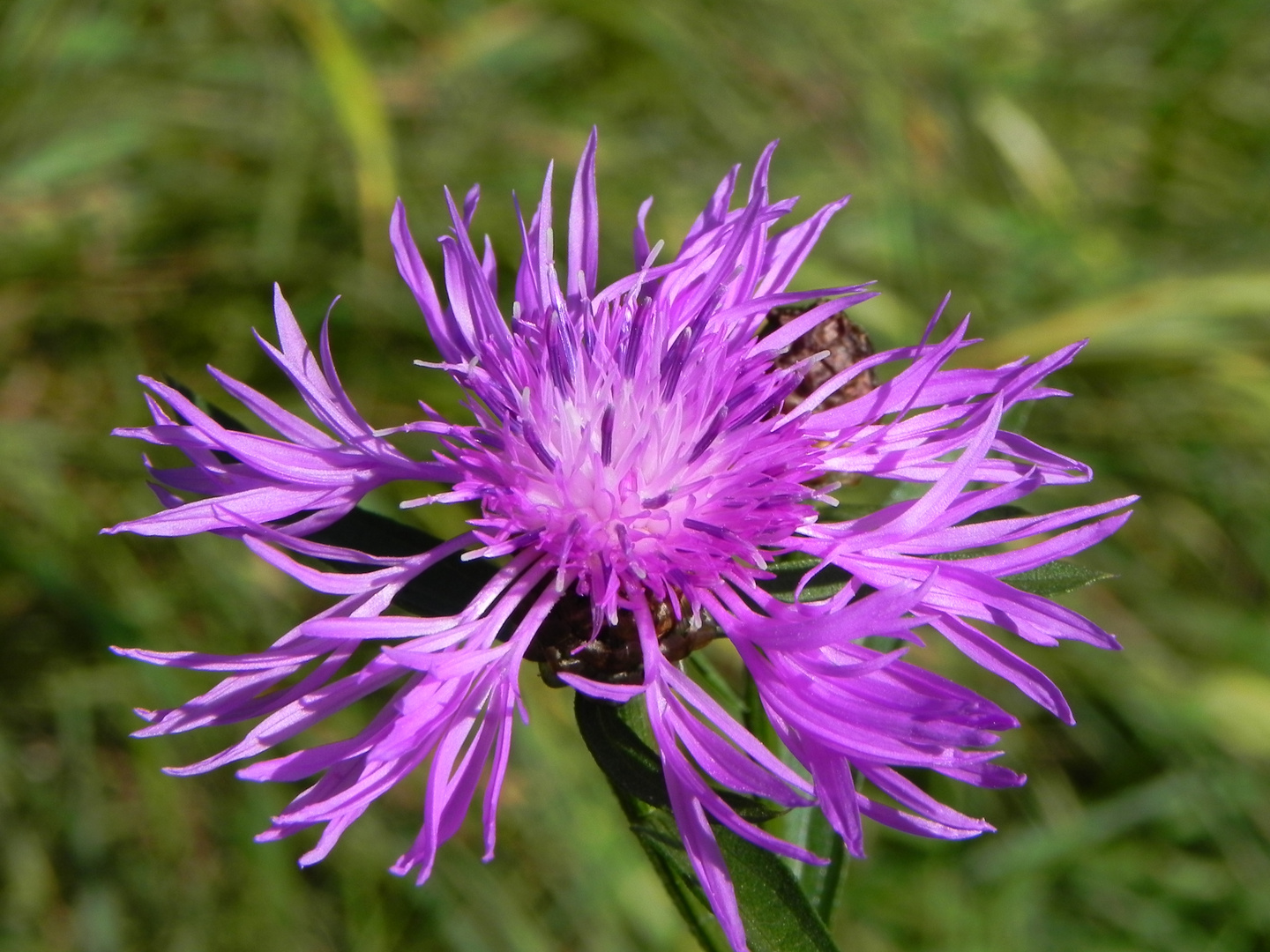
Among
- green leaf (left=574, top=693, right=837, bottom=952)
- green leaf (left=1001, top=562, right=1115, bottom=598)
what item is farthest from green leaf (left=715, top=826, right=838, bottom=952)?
green leaf (left=1001, top=562, right=1115, bottom=598)

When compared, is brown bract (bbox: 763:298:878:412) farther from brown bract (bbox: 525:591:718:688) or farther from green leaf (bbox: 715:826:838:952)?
green leaf (bbox: 715:826:838:952)

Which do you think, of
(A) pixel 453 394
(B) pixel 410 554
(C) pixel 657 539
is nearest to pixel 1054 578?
(C) pixel 657 539

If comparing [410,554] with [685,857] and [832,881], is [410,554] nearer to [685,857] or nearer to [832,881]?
[685,857]

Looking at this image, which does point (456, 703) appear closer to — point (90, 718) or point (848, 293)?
point (848, 293)

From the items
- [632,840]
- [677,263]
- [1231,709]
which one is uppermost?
[677,263]

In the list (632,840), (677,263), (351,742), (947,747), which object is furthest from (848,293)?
(632,840)
